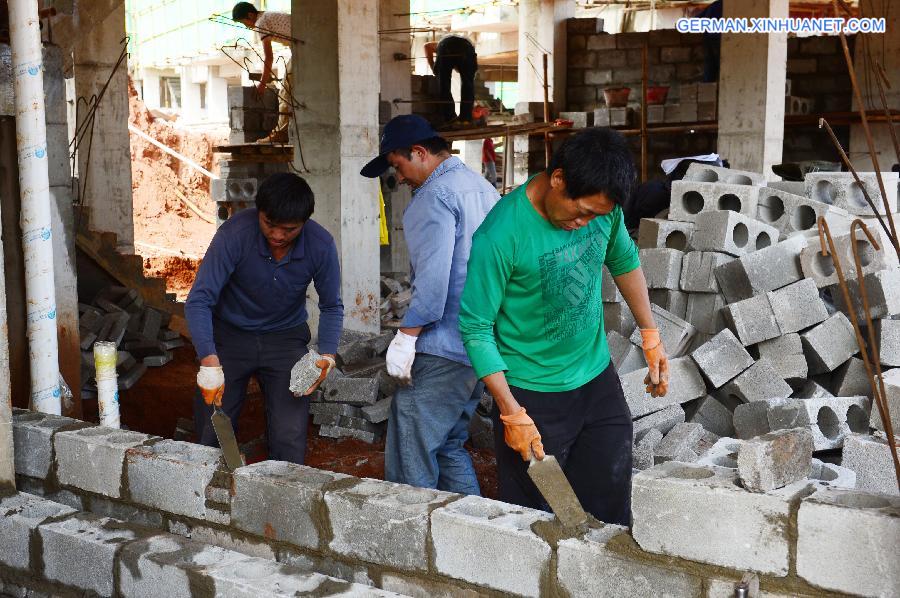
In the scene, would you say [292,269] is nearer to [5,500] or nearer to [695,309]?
[5,500]

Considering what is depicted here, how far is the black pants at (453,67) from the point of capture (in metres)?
13.0

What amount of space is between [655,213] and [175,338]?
14.3ft

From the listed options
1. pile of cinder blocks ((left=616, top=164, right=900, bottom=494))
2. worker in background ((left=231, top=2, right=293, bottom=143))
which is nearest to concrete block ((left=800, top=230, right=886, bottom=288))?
pile of cinder blocks ((left=616, top=164, right=900, bottom=494))

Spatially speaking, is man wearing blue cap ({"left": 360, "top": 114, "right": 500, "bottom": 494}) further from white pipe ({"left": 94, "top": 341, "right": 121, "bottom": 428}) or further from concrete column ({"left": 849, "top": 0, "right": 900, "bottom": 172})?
concrete column ({"left": 849, "top": 0, "right": 900, "bottom": 172})

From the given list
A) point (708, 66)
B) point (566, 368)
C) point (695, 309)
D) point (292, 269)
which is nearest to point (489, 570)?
point (566, 368)

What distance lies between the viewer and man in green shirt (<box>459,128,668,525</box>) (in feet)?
9.86

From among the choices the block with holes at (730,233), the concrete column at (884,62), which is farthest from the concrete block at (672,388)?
the concrete column at (884,62)

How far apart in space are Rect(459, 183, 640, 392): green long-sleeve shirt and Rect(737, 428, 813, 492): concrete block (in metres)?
0.79

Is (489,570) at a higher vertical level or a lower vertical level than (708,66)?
lower

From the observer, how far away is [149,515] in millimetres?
3867

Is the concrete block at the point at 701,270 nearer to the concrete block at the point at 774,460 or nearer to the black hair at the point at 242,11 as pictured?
the concrete block at the point at 774,460

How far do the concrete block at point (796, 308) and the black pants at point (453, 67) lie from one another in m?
7.74

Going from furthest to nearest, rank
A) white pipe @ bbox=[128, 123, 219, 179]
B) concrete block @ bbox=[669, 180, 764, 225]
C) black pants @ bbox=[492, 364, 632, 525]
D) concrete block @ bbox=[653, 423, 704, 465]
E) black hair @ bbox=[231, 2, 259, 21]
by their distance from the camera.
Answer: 1. white pipe @ bbox=[128, 123, 219, 179]
2. black hair @ bbox=[231, 2, 259, 21]
3. concrete block @ bbox=[669, 180, 764, 225]
4. concrete block @ bbox=[653, 423, 704, 465]
5. black pants @ bbox=[492, 364, 632, 525]

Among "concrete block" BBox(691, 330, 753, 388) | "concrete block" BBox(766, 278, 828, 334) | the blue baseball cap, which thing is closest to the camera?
the blue baseball cap
